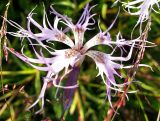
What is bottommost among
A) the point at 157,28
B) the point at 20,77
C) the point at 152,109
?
the point at 152,109

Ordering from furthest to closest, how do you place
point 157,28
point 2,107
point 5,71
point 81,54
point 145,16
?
1. point 157,28
2. point 5,71
3. point 2,107
4. point 145,16
5. point 81,54

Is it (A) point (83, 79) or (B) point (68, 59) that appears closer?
(B) point (68, 59)

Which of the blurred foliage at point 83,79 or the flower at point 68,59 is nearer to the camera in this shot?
the flower at point 68,59

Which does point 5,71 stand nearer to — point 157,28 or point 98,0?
point 98,0

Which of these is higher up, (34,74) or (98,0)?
(98,0)

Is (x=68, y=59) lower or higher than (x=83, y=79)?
higher

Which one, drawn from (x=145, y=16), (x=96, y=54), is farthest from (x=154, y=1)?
(x=96, y=54)

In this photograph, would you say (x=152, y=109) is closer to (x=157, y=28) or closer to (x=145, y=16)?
(x=157, y=28)

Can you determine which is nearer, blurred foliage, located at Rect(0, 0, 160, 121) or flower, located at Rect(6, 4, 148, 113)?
flower, located at Rect(6, 4, 148, 113)

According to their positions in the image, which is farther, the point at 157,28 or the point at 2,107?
the point at 157,28

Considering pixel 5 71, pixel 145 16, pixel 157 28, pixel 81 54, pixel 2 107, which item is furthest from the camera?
pixel 157 28
